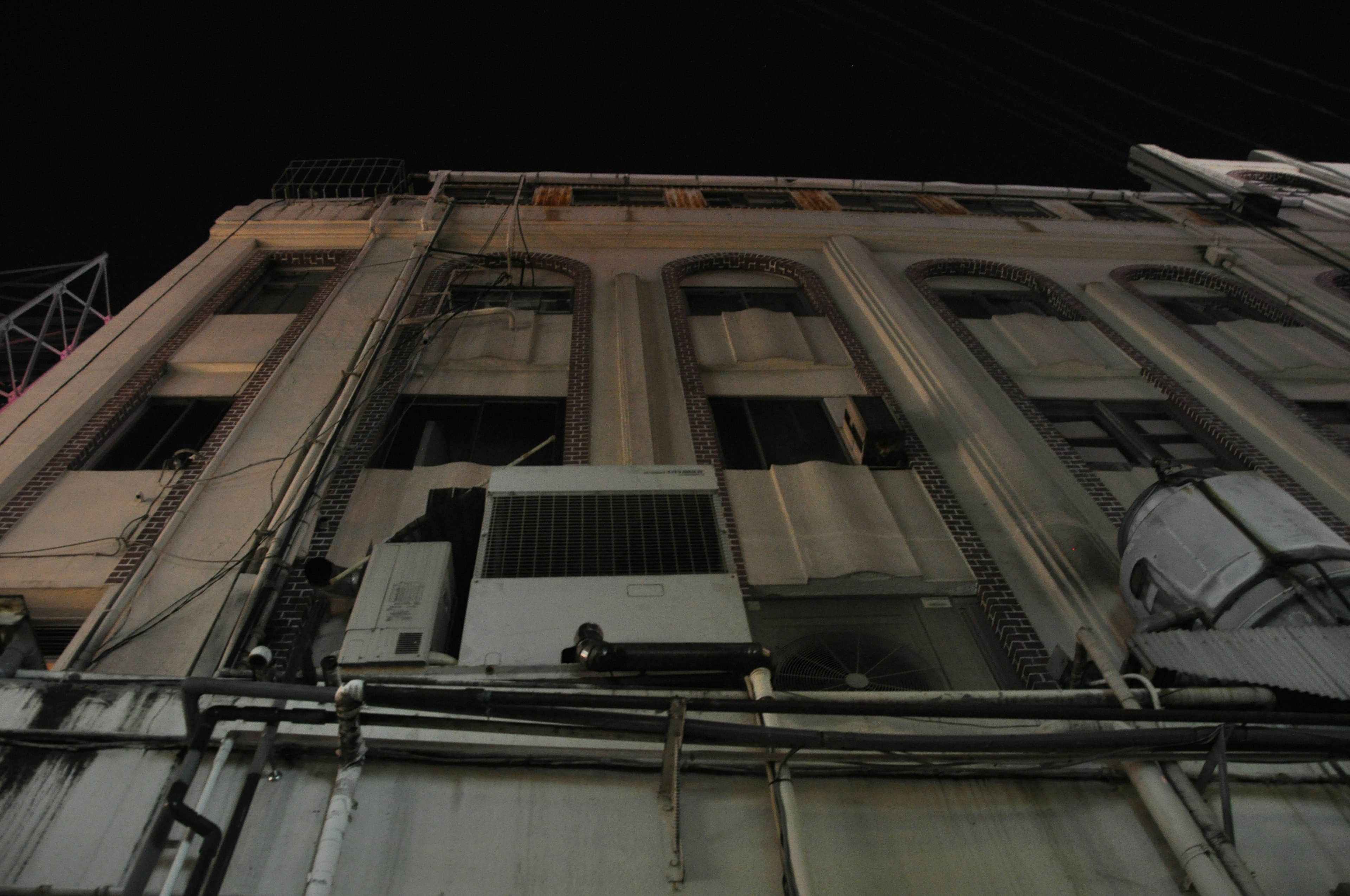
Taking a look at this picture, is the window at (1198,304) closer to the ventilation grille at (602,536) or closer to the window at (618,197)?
the window at (618,197)

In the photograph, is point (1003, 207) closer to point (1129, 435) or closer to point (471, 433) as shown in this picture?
point (1129, 435)

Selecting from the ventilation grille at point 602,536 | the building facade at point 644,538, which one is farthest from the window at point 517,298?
the ventilation grille at point 602,536

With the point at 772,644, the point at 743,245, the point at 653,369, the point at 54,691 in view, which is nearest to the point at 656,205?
the point at 743,245

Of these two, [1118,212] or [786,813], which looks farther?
[1118,212]

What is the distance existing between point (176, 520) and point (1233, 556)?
908 centimetres

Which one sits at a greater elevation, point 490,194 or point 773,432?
point 490,194

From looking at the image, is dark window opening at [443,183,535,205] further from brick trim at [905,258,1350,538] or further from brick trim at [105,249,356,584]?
brick trim at [905,258,1350,538]

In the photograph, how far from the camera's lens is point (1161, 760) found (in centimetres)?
411

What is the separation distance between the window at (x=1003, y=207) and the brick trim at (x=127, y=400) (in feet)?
47.0

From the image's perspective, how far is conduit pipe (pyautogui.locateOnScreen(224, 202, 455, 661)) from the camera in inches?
233

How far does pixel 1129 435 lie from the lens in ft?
31.5

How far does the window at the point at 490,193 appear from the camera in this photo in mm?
15789

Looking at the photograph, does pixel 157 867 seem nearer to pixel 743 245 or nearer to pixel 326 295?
pixel 326 295

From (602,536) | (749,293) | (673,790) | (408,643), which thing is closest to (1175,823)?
(673,790)
